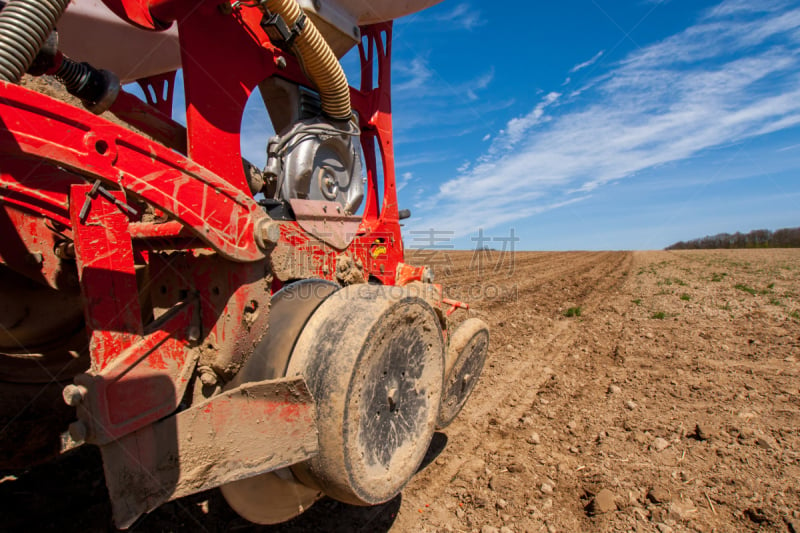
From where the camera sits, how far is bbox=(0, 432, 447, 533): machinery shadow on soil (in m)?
2.41

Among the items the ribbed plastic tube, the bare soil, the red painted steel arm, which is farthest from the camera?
the bare soil

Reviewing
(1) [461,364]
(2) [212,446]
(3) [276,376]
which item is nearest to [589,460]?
(1) [461,364]

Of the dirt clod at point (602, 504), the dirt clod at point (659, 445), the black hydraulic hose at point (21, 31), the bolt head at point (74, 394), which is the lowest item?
the dirt clod at point (602, 504)

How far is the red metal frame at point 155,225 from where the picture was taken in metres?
1.26

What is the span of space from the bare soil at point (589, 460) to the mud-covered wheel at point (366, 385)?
850mm

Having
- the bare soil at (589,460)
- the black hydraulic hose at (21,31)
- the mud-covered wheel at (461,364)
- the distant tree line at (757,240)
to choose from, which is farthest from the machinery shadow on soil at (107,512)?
the distant tree line at (757,240)

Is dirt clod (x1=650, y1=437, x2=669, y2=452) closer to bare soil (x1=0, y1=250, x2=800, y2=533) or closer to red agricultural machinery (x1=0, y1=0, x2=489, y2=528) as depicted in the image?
bare soil (x1=0, y1=250, x2=800, y2=533)

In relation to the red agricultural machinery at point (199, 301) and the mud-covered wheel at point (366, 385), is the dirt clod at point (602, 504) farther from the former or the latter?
the mud-covered wheel at point (366, 385)

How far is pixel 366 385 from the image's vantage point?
5.71 feet

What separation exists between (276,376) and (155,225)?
828 millimetres

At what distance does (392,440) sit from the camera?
1958 millimetres

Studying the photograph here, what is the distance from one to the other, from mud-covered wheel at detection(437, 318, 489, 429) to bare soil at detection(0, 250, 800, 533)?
49 centimetres

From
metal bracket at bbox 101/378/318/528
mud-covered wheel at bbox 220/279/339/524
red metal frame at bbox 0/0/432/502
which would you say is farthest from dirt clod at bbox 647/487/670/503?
red metal frame at bbox 0/0/432/502

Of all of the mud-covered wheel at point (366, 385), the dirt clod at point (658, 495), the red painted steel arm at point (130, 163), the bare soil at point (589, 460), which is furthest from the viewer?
the dirt clod at point (658, 495)
